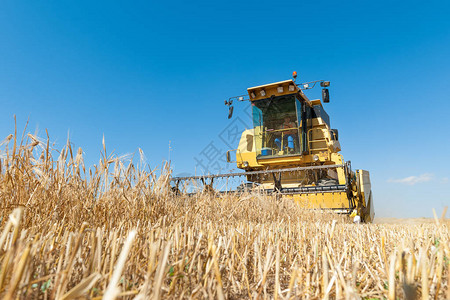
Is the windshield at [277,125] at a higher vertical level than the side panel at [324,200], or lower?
higher

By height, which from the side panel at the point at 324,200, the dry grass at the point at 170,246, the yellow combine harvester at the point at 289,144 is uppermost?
the yellow combine harvester at the point at 289,144

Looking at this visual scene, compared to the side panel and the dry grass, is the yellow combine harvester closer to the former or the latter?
the side panel

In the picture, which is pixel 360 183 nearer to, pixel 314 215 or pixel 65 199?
pixel 314 215

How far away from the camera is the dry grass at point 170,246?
93cm

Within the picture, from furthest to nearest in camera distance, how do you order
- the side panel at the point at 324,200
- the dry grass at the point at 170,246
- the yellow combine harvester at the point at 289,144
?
the yellow combine harvester at the point at 289,144
the side panel at the point at 324,200
the dry grass at the point at 170,246

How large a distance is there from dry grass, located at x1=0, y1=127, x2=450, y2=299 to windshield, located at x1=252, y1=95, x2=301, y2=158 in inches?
180

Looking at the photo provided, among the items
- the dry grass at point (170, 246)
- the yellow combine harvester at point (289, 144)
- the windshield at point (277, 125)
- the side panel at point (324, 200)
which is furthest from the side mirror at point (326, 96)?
the dry grass at point (170, 246)

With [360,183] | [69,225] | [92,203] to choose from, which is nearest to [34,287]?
[69,225]

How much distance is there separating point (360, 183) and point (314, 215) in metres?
2.59

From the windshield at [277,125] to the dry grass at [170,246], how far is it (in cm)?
458

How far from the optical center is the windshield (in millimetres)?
7844

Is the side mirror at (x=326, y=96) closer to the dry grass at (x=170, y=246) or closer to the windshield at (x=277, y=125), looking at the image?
the windshield at (x=277, y=125)

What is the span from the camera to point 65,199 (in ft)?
7.72

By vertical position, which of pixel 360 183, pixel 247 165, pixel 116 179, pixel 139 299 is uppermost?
pixel 247 165
